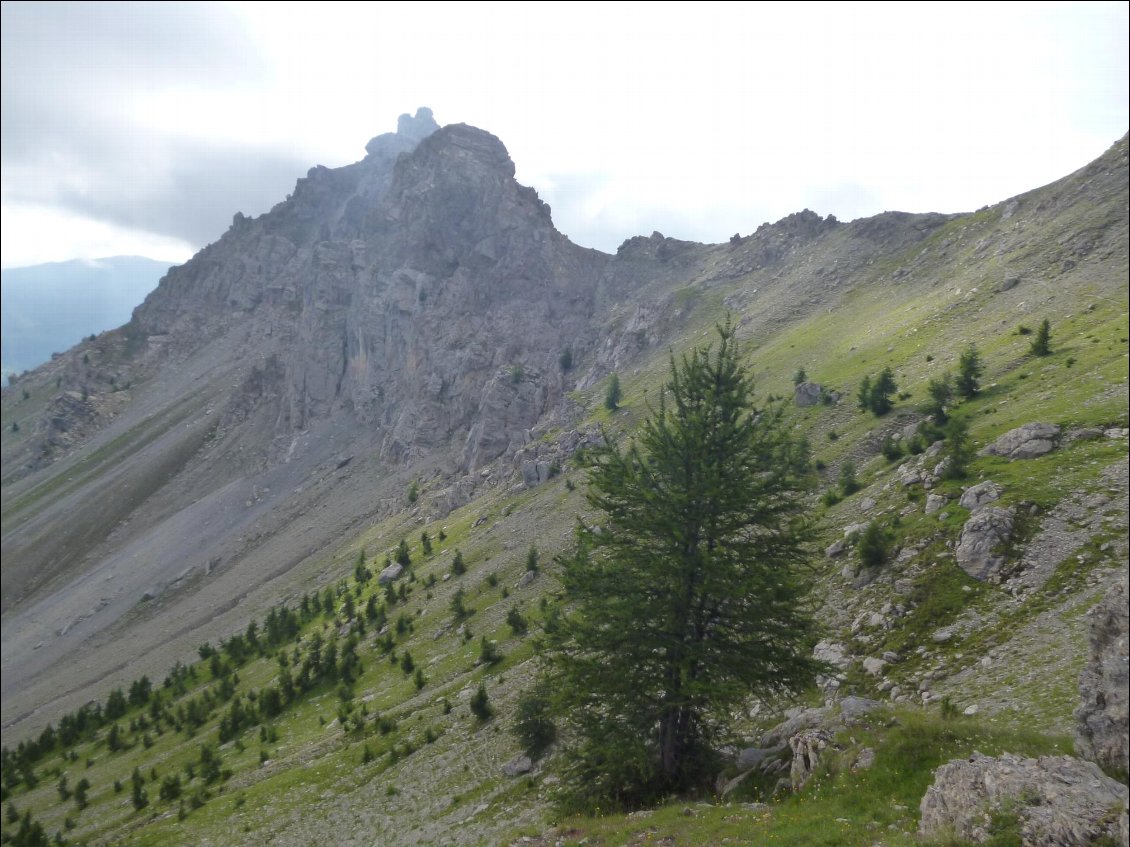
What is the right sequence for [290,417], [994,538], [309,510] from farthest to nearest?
[290,417], [309,510], [994,538]

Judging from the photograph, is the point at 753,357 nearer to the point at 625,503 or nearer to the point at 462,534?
the point at 462,534

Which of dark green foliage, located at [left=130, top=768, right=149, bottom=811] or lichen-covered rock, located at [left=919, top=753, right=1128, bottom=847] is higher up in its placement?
lichen-covered rock, located at [left=919, top=753, right=1128, bottom=847]

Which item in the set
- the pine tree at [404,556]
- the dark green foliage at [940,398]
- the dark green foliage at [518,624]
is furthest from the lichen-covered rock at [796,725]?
the pine tree at [404,556]

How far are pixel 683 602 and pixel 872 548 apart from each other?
13.9 m

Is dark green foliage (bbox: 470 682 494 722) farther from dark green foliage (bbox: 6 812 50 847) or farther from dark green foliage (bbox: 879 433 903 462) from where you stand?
dark green foliage (bbox: 879 433 903 462)

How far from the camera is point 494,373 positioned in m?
137

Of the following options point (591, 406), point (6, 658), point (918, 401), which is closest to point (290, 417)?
point (6, 658)

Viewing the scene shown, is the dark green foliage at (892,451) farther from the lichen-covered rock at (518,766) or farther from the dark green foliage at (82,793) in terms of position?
the dark green foliage at (82,793)

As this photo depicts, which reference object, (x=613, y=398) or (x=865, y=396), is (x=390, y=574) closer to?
(x=613, y=398)

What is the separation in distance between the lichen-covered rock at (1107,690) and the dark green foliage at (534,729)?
63.0ft

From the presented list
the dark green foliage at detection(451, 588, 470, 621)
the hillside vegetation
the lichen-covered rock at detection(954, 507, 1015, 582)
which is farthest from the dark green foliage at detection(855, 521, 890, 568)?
the dark green foliage at detection(451, 588, 470, 621)

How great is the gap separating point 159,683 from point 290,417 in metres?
98.5

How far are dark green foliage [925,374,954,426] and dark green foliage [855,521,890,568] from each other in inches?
561

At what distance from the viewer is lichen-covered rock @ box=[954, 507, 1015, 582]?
24.3 m
